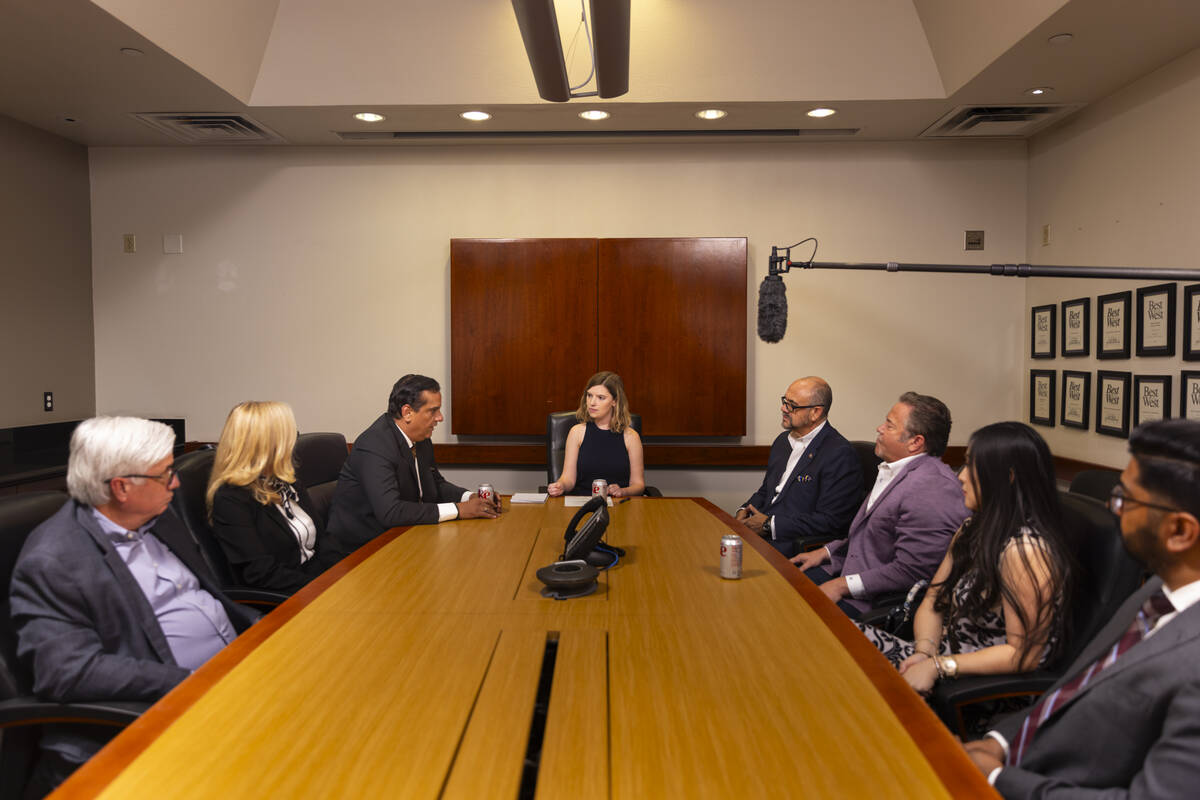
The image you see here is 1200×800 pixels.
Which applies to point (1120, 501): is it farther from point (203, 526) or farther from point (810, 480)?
point (203, 526)

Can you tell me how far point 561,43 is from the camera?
2162 mm

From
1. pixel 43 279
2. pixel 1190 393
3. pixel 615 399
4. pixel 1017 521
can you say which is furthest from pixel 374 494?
pixel 1190 393

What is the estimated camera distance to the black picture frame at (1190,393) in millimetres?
3459

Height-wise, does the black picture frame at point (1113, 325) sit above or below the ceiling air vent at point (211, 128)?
below

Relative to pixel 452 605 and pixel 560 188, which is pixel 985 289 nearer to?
pixel 560 188

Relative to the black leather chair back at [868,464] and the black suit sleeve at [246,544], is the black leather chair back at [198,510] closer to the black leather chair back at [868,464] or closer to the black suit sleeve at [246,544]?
the black suit sleeve at [246,544]

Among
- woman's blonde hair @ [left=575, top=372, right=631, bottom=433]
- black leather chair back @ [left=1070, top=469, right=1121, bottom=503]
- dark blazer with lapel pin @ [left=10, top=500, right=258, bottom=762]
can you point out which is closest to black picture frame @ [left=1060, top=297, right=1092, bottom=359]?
black leather chair back @ [left=1070, top=469, right=1121, bottom=503]

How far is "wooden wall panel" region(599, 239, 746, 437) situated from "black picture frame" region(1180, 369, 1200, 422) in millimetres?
2195

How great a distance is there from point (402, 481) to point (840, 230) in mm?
3242

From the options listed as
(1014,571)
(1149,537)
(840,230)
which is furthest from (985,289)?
(1149,537)

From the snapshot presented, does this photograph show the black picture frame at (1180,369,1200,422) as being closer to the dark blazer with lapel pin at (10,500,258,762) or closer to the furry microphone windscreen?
the furry microphone windscreen

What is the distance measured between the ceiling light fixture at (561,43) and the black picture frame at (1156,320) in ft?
9.32

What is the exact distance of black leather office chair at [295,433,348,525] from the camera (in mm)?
3422

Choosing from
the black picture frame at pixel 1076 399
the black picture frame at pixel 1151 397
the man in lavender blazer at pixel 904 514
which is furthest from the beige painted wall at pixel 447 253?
the man in lavender blazer at pixel 904 514
